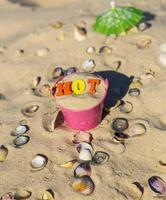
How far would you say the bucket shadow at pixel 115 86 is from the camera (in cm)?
263

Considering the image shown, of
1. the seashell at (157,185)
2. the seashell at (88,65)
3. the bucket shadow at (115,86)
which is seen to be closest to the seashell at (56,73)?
the seashell at (88,65)

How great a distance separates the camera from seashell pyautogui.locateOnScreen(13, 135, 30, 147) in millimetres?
2451

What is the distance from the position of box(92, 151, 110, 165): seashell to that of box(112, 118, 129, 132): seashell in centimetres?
20

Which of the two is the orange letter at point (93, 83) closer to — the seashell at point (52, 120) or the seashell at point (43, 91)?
the seashell at point (52, 120)

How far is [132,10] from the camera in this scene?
299 cm

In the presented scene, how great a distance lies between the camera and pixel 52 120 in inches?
98.1

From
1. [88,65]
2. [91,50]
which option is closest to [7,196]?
[88,65]

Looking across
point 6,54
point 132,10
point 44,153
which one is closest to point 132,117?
point 44,153

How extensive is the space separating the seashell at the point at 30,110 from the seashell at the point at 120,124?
1.78 ft

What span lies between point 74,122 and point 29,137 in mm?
303

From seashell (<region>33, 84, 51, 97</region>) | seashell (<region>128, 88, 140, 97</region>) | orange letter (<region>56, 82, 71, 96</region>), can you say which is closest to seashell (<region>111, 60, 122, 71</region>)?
seashell (<region>128, 88, 140, 97</region>)

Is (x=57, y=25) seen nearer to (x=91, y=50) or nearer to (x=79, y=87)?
(x=91, y=50)

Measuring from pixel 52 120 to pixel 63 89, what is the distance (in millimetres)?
230

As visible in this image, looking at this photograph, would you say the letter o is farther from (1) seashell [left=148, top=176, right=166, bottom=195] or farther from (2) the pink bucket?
(1) seashell [left=148, top=176, right=166, bottom=195]
